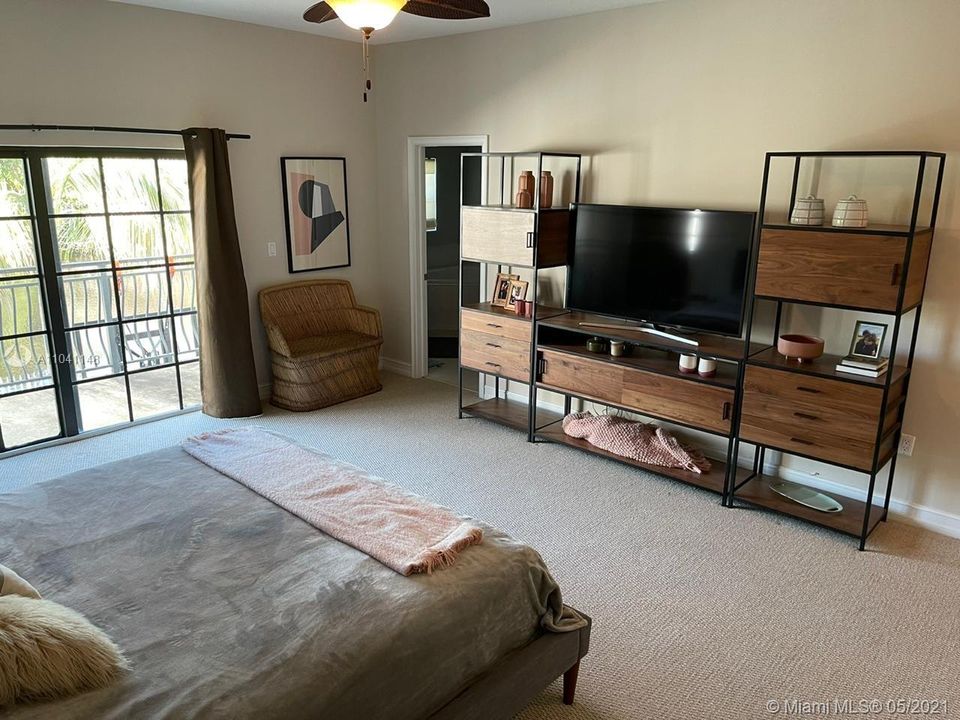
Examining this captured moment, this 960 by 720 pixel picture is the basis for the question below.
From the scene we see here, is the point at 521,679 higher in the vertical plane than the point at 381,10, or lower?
lower

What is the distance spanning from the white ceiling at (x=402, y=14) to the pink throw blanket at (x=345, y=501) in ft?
9.16

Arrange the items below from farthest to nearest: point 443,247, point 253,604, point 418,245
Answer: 1. point 443,247
2. point 418,245
3. point 253,604

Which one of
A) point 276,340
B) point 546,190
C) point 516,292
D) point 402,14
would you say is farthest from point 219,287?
point 546,190

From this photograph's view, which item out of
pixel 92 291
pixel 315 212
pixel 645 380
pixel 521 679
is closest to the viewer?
pixel 521 679

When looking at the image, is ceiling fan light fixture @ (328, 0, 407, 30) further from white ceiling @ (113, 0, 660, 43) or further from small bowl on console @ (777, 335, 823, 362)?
small bowl on console @ (777, 335, 823, 362)

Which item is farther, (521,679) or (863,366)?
(863,366)

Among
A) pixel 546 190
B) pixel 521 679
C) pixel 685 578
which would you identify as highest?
pixel 546 190

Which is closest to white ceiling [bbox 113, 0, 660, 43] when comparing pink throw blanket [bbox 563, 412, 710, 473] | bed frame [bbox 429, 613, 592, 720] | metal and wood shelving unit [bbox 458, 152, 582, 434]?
metal and wood shelving unit [bbox 458, 152, 582, 434]

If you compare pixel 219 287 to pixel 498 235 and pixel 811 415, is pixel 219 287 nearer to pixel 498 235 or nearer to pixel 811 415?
pixel 498 235

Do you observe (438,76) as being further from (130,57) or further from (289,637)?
(289,637)

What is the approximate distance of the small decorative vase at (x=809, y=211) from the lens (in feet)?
11.1

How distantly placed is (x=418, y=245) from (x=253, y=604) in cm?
416

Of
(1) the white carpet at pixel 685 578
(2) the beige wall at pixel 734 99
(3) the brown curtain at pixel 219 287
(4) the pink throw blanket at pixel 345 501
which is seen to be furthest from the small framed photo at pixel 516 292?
(4) the pink throw blanket at pixel 345 501

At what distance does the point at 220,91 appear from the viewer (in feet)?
15.9
